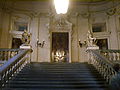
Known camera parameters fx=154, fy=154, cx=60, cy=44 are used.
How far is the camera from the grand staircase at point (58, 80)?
16.4 feet

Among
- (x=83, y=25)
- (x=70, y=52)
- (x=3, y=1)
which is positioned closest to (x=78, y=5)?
(x=83, y=25)

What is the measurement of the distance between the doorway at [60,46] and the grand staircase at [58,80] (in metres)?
5.92

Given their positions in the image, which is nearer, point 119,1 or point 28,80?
point 28,80

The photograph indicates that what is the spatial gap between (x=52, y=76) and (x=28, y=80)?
0.92 meters

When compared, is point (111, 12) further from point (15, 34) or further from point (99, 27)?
point (15, 34)

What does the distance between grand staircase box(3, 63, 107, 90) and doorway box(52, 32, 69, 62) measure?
5.92 metres

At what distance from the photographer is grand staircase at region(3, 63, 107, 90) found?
5.01 m

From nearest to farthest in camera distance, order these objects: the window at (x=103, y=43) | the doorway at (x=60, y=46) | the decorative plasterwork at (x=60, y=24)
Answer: the doorway at (x=60, y=46) → the window at (x=103, y=43) → the decorative plasterwork at (x=60, y=24)

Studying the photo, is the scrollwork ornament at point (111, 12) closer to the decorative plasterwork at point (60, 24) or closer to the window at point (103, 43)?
the window at point (103, 43)

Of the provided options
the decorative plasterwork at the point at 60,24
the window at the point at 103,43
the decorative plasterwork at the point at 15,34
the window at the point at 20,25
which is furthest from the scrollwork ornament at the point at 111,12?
the decorative plasterwork at the point at 15,34

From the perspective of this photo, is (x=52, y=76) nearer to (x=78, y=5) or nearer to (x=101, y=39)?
(x=101, y=39)

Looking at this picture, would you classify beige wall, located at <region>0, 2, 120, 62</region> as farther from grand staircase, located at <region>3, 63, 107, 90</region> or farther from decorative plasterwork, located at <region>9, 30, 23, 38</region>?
grand staircase, located at <region>3, 63, 107, 90</region>

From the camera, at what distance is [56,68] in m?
6.92

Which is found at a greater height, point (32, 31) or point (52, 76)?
point (32, 31)
